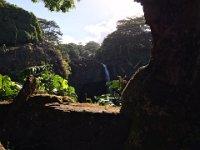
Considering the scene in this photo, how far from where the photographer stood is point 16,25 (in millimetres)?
25391

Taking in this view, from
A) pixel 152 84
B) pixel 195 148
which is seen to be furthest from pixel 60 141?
pixel 195 148

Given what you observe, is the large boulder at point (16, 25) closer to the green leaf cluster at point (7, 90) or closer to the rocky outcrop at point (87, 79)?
the rocky outcrop at point (87, 79)

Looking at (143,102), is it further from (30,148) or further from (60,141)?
(30,148)

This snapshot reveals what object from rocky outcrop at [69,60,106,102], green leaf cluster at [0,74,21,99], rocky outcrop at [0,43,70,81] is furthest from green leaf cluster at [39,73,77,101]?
rocky outcrop at [69,60,106,102]

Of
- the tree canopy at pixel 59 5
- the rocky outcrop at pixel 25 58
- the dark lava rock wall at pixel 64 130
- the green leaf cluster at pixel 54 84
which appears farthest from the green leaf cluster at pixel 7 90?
the rocky outcrop at pixel 25 58

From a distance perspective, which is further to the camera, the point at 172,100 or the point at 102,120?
the point at 102,120

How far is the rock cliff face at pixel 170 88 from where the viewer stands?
7.01m

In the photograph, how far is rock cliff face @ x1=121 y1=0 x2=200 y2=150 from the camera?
7008mm

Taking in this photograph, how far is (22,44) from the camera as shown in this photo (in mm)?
24812

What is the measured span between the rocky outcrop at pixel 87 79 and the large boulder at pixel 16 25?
259 inches

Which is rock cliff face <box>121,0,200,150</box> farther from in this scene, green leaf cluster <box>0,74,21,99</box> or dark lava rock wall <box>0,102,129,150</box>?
green leaf cluster <box>0,74,21,99</box>

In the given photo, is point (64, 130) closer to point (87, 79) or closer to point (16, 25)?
point (16, 25)

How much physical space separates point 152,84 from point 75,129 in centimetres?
184

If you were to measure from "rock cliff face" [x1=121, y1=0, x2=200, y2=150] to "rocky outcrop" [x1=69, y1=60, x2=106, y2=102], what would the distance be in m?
24.1
